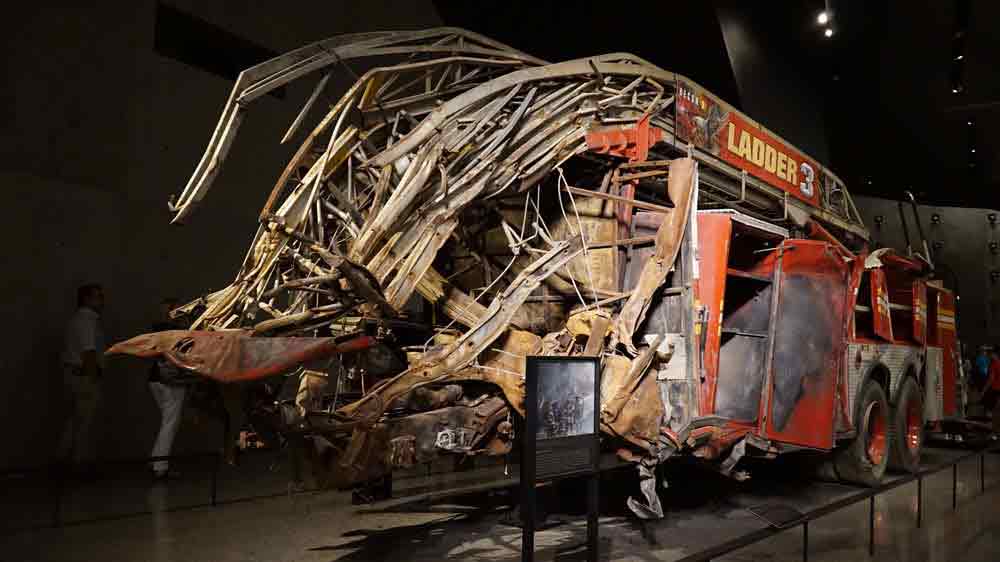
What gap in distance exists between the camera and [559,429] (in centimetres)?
430

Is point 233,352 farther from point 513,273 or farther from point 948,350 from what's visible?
point 948,350

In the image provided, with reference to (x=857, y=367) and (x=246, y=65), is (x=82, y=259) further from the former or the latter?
(x=857, y=367)

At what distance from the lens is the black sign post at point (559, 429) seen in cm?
410

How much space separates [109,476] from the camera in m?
8.32

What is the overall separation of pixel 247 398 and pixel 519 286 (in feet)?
6.81

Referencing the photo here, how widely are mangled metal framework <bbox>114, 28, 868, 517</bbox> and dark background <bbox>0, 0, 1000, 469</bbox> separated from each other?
3638 millimetres

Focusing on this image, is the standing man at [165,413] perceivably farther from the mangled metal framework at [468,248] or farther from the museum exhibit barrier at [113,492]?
the mangled metal framework at [468,248]

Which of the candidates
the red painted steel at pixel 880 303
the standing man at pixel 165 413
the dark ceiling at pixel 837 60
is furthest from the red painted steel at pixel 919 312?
the standing man at pixel 165 413

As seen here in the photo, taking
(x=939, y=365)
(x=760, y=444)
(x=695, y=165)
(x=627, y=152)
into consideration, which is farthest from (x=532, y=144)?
(x=939, y=365)

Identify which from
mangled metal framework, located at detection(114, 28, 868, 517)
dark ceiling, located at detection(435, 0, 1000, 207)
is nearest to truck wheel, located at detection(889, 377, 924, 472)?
mangled metal framework, located at detection(114, 28, 868, 517)

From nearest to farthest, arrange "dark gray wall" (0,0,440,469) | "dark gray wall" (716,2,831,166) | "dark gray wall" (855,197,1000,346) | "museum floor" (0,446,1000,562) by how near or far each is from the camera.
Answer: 1. "museum floor" (0,446,1000,562)
2. "dark gray wall" (0,0,440,469)
3. "dark gray wall" (716,2,831,166)
4. "dark gray wall" (855,197,1000,346)

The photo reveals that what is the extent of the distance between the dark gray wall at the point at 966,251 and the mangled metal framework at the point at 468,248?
49.7ft

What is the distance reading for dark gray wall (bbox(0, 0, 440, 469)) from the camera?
7.93 meters

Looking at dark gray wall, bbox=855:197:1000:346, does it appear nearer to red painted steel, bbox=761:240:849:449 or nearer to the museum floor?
the museum floor
